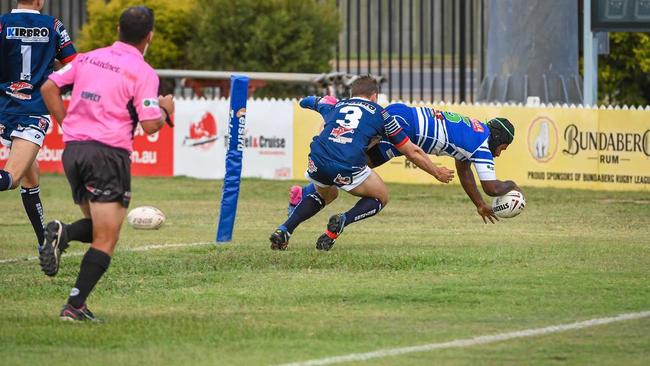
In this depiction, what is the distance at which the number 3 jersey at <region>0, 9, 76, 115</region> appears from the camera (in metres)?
11.5

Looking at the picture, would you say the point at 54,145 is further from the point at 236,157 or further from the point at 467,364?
the point at 467,364

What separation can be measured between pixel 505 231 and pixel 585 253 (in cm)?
252

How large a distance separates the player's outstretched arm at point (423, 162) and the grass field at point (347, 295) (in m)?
0.69

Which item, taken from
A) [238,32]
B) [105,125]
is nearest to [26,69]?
[105,125]

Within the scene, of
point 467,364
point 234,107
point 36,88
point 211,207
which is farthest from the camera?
point 211,207

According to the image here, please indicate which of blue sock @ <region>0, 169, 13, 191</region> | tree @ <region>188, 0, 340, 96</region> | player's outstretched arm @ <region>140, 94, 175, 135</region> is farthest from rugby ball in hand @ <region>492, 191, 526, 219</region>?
tree @ <region>188, 0, 340, 96</region>

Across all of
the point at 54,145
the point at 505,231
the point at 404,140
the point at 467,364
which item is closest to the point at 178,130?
the point at 54,145

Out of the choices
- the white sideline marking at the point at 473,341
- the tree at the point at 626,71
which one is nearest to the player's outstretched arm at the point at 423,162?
the white sideline marking at the point at 473,341

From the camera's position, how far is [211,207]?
18516 millimetres

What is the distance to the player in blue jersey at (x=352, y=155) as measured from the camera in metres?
12.1

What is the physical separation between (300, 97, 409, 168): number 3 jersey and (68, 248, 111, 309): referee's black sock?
3.93m

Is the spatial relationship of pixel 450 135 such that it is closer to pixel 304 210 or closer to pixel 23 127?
pixel 304 210

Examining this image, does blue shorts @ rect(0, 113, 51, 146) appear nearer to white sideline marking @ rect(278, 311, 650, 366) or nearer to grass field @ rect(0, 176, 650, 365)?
grass field @ rect(0, 176, 650, 365)

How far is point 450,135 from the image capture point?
492 inches
